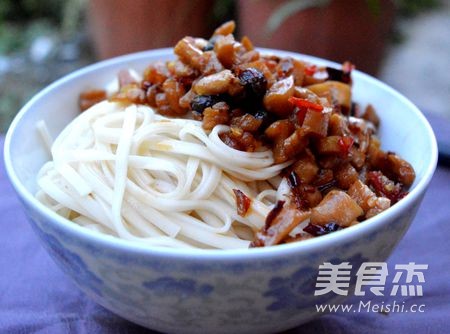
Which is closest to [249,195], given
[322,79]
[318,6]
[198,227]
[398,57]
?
[198,227]

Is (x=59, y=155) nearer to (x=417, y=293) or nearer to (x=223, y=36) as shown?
(x=223, y=36)

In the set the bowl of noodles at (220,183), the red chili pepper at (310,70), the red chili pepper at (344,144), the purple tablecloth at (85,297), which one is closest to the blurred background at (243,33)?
the purple tablecloth at (85,297)

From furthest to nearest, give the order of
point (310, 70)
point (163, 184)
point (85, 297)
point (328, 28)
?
point (328, 28) → point (310, 70) → point (85, 297) → point (163, 184)

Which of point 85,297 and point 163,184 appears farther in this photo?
point 85,297

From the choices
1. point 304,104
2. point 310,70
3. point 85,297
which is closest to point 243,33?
point 310,70

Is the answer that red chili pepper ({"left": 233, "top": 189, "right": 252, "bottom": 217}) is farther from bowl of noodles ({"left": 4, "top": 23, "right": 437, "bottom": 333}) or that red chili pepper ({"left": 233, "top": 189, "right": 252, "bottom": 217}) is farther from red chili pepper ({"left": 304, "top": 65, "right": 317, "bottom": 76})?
red chili pepper ({"left": 304, "top": 65, "right": 317, "bottom": 76})

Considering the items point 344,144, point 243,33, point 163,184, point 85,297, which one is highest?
point 344,144

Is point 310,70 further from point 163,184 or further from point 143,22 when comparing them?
point 143,22

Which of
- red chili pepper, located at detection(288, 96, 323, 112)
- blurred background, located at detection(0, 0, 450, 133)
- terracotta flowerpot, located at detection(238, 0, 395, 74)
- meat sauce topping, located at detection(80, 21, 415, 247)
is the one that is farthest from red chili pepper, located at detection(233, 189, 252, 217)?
terracotta flowerpot, located at detection(238, 0, 395, 74)
